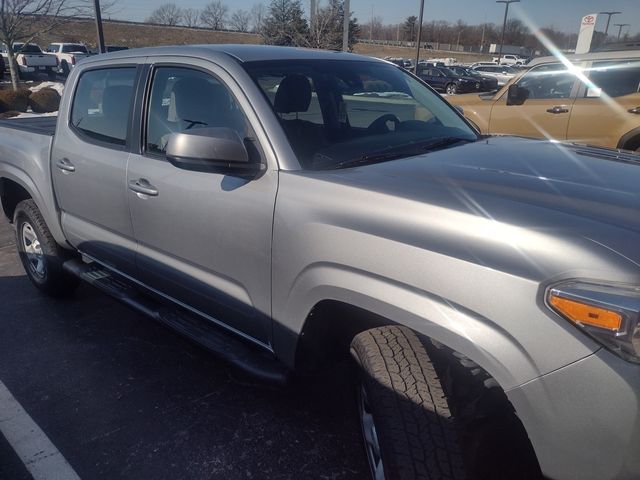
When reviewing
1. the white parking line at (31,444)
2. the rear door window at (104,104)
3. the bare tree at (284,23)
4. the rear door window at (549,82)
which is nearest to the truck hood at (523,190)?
the rear door window at (104,104)

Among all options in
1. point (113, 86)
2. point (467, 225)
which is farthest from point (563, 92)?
point (467, 225)

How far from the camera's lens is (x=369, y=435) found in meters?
2.23

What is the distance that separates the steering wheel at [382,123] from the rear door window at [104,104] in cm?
141

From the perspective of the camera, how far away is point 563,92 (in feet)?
Result: 22.5

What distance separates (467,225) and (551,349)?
0.44 meters

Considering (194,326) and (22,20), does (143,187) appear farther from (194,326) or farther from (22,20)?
(22,20)

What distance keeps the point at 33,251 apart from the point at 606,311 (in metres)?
4.27

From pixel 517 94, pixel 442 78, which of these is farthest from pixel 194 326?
pixel 442 78

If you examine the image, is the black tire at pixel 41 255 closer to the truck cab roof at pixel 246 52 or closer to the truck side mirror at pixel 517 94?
the truck cab roof at pixel 246 52

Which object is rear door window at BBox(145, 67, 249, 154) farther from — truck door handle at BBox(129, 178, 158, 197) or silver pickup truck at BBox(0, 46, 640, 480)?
truck door handle at BBox(129, 178, 158, 197)

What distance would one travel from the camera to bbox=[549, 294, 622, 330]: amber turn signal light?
1448mm

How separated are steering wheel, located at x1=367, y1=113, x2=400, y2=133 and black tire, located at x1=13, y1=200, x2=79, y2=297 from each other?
8.51ft

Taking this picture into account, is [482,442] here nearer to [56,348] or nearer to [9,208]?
[56,348]

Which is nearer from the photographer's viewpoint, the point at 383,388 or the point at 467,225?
the point at 467,225
